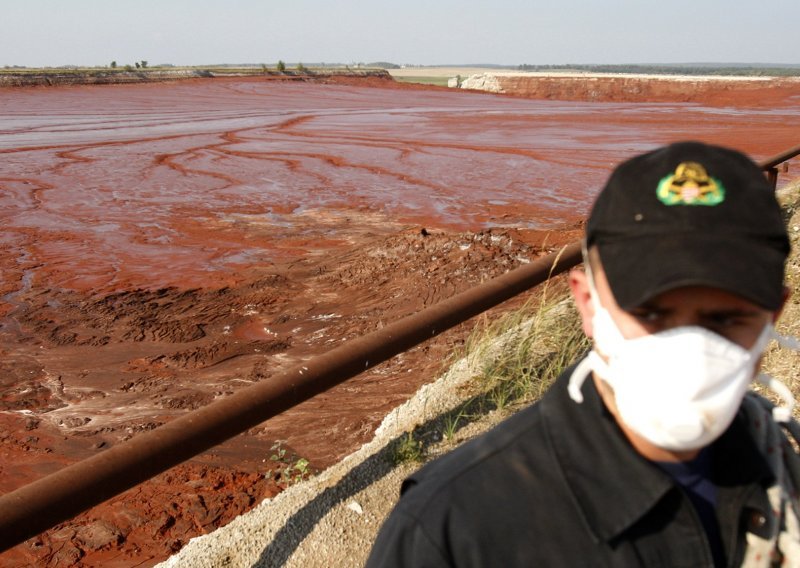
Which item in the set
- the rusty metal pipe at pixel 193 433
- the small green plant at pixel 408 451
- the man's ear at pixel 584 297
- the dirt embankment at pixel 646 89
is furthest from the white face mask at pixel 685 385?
the dirt embankment at pixel 646 89

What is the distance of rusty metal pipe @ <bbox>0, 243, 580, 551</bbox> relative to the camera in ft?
6.78

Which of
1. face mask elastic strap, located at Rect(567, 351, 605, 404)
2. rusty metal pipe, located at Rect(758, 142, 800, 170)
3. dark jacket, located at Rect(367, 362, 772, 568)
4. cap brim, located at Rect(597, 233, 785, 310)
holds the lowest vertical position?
rusty metal pipe, located at Rect(758, 142, 800, 170)

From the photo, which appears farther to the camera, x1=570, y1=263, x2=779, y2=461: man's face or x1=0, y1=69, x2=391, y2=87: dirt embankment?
x1=0, y1=69, x2=391, y2=87: dirt embankment

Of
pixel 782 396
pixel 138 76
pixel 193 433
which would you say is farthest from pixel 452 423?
pixel 138 76

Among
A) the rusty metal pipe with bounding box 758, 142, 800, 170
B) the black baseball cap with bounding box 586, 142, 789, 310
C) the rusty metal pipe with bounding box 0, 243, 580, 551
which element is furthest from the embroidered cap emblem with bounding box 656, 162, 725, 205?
the rusty metal pipe with bounding box 758, 142, 800, 170

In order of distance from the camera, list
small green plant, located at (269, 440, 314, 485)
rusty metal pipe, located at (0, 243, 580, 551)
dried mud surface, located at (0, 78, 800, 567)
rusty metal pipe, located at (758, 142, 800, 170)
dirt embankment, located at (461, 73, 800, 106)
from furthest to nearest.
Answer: dirt embankment, located at (461, 73, 800, 106), rusty metal pipe, located at (758, 142, 800, 170), dried mud surface, located at (0, 78, 800, 567), small green plant, located at (269, 440, 314, 485), rusty metal pipe, located at (0, 243, 580, 551)

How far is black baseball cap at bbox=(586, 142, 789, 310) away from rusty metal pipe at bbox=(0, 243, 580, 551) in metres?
1.62

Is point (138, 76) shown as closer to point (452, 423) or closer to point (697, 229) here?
point (452, 423)

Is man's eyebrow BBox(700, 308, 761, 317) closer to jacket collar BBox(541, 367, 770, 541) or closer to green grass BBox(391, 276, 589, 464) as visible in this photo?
jacket collar BBox(541, 367, 770, 541)

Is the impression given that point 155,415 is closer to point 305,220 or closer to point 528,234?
point 528,234

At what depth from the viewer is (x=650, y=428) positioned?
4.22ft

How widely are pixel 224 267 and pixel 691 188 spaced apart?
1007cm

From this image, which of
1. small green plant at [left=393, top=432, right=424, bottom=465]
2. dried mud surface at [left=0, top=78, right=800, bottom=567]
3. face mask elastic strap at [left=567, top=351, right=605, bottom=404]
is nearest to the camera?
face mask elastic strap at [left=567, top=351, right=605, bottom=404]

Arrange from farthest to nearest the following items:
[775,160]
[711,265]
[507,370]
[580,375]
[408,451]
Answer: [775,160] → [507,370] → [408,451] → [580,375] → [711,265]
